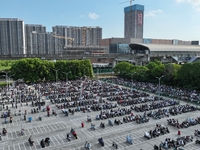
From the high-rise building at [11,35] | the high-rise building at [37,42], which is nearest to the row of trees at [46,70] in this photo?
the high-rise building at [11,35]

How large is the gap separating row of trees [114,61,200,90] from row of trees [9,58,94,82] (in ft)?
57.9

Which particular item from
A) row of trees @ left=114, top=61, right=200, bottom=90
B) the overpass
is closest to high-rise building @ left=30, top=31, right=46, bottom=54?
the overpass

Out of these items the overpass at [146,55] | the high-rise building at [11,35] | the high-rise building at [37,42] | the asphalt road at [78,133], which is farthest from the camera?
the high-rise building at [37,42]

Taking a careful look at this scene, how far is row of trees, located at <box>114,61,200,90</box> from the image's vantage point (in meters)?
56.3

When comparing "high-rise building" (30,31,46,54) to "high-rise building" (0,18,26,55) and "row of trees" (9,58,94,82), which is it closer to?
"high-rise building" (0,18,26,55)

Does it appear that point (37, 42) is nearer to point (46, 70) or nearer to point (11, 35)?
point (11, 35)

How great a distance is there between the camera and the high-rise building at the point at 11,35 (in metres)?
160

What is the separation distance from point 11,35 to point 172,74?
13848 centimetres

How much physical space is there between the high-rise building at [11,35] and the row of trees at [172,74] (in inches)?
4362

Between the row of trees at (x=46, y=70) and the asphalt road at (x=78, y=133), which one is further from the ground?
the row of trees at (x=46, y=70)

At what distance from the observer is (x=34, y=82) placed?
69.0 metres

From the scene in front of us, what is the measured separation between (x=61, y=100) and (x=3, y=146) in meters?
20.8

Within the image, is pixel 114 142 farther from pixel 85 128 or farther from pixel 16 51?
pixel 16 51

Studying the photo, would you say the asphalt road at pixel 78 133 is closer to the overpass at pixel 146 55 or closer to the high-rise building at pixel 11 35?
the overpass at pixel 146 55
